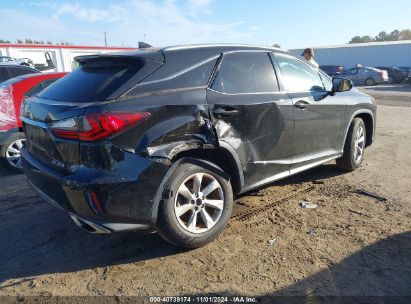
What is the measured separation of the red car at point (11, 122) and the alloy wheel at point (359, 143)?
15.9ft

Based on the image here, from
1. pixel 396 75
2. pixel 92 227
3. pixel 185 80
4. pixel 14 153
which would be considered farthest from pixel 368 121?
pixel 396 75

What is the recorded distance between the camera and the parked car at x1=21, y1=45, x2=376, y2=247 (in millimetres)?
2814

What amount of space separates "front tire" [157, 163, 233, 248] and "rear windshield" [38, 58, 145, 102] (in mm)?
874

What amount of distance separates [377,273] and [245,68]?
2248 mm

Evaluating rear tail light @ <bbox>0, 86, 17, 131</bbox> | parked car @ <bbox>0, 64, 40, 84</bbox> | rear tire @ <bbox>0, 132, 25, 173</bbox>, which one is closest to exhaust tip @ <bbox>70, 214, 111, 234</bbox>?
rear tire @ <bbox>0, 132, 25, 173</bbox>

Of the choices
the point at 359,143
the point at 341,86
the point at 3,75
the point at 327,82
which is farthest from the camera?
the point at 3,75

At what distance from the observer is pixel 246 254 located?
328cm

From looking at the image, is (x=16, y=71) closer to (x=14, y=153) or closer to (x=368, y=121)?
(x=14, y=153)

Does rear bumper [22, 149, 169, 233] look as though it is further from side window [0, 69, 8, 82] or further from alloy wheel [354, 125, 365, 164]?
side window [0, 69, 8, 82]

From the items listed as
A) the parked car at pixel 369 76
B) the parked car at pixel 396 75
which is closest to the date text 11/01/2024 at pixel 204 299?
the parked car at pixel 369 76

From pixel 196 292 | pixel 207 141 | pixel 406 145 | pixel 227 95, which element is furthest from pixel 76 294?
pixel 406 145

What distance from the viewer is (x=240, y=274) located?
2984mm

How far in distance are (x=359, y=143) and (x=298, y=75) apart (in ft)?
5.85

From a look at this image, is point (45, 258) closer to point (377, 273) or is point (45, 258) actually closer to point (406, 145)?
point (377, 273)
